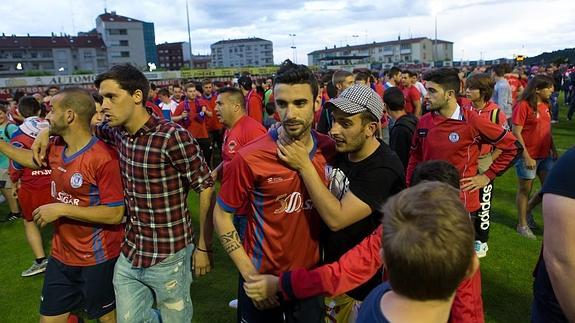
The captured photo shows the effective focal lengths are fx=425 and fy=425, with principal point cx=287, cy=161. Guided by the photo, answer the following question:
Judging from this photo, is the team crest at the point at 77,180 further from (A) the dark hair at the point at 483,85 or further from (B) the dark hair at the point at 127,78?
(A) the dark hair at the point at 483,85

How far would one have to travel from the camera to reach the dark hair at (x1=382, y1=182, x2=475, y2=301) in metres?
1.25

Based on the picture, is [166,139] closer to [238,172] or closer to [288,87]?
[238,172]

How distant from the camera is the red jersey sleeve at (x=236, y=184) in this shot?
237cm

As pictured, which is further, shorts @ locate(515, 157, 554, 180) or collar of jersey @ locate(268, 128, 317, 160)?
shorts @ locate(515, 157, 554, 180)

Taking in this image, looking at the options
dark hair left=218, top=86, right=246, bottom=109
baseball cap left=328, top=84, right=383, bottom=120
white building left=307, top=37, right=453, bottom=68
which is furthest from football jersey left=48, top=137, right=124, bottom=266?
white building left=307, top=37, right=453, bottom=68

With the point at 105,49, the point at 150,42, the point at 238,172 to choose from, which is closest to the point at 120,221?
the point at 238,172

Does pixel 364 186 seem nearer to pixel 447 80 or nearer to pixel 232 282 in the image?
pixel 447 80

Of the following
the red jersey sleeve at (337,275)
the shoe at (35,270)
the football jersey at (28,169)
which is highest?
the football jersey at (28,169)

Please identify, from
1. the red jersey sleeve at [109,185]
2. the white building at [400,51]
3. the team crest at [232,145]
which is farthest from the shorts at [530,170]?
the white building at [400,51]

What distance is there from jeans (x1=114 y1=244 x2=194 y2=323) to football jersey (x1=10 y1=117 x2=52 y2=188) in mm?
2852

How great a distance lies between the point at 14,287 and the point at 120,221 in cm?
328

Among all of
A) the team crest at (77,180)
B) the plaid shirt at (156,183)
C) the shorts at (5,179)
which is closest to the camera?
the plaid shirt at (156,183)

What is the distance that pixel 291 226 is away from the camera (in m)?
2.46

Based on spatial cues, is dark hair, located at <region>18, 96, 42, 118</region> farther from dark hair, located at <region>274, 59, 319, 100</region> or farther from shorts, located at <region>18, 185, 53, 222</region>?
dark hair, located at <region>274, 59, 319, 100</region>
